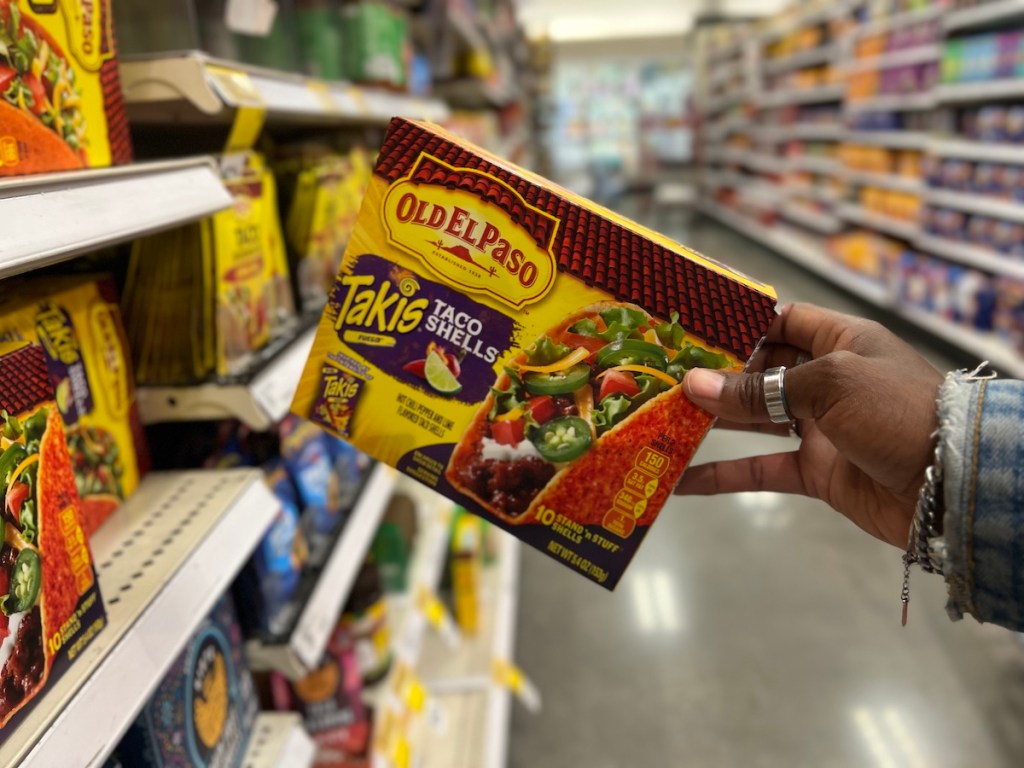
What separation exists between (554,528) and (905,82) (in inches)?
214

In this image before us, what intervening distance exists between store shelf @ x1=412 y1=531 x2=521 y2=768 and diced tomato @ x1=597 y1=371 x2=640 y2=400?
1517 mm

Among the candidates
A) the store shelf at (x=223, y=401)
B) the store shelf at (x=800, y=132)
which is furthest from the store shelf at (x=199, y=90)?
the store shelf at (x=800, y=132)

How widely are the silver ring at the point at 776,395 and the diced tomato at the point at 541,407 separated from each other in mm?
216

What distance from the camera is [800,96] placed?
7.65 metres

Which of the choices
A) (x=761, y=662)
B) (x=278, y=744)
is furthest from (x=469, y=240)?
(x=761, y=662)

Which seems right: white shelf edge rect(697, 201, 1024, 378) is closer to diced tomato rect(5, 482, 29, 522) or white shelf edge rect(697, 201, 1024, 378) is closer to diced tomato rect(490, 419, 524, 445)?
diced tomato rect(490, 419, 524, 445)

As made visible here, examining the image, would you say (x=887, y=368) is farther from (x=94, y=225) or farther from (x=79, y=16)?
(x=79, y=16)

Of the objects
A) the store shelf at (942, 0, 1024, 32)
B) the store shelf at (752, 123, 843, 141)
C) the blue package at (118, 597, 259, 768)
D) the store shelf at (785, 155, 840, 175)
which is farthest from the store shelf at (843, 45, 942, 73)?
the blue package at (118, 597, 259, 768)

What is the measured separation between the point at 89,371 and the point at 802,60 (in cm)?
824

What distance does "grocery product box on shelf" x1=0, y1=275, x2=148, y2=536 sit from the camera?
840 mm

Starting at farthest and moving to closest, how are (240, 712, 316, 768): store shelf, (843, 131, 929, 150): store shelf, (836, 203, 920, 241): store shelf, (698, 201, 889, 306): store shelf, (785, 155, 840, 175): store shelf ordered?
(785, 155, 840, 175): store shelf < (698, 201, 889, 306): store shelf < (836, 203, 920, 241): store shelf < (843, 131, 929, 150): store shelf < (240, 712, 316, 768): store shelf

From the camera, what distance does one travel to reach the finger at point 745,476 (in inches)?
38.2

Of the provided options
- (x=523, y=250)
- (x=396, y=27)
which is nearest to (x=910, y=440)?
(x=523, y=250)

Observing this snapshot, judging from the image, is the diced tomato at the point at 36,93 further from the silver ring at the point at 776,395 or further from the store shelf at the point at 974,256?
the store shelf at the point at 974,256
